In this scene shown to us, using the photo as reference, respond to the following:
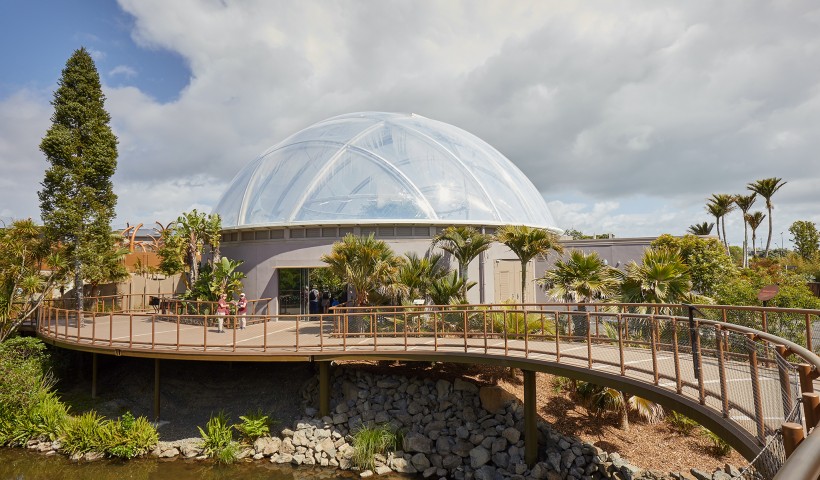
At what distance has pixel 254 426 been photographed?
1359cm

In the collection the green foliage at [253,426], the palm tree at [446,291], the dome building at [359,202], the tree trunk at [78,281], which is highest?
the dome building at [359,202]

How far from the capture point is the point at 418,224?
21141 millimetres

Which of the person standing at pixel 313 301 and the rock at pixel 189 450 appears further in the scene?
the person standing at pixel 313 301

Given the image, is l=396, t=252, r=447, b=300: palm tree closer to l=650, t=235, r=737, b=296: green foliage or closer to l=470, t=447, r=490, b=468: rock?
l=470, t=447, r=490, b=468: rock

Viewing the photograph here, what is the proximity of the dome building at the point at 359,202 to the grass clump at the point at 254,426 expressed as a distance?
→ 26.3 ft

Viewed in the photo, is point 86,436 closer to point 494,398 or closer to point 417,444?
point 417,444

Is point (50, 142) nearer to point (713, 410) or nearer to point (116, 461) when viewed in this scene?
point (116, 461)

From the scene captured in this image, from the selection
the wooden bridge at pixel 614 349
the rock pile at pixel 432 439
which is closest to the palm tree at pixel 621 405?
the rock pile at pixel 432 439

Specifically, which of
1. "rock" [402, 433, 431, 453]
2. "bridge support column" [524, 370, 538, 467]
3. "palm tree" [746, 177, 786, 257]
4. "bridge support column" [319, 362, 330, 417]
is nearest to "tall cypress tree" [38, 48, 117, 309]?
"bridge support column" [319, 362, 330, 417]

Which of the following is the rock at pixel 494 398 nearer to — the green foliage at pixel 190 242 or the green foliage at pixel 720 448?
the green foliage at pixel 720 448

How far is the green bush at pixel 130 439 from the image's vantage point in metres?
13.3

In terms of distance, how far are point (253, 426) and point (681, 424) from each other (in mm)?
11509

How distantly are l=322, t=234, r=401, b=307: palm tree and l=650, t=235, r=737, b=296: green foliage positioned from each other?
1072cm

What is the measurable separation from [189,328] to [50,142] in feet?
32.5
